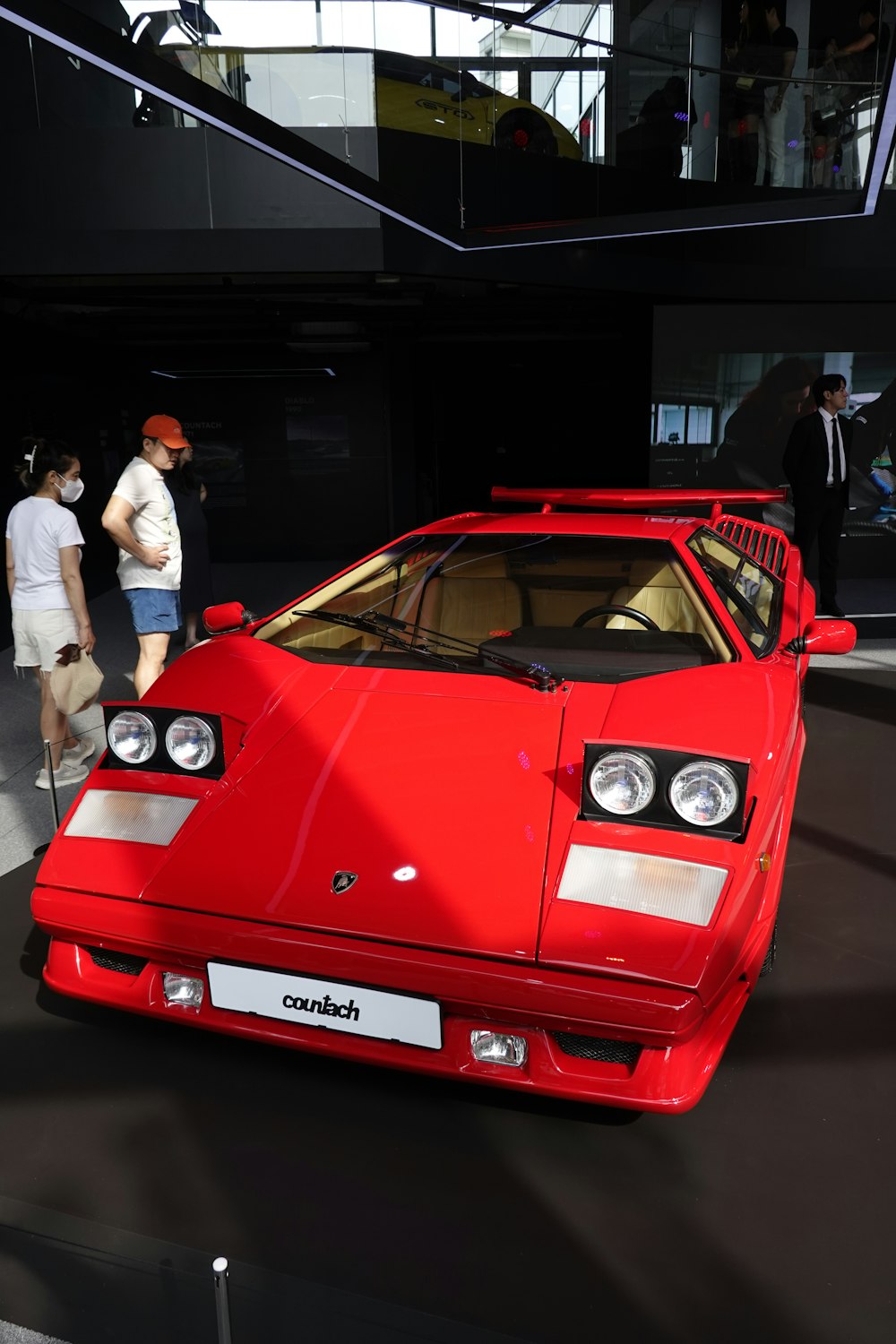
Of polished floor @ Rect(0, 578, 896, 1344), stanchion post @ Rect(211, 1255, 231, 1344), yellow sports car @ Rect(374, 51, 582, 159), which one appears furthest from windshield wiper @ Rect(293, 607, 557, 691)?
yellow sports car @ Rect(374, 51, 582, 159)

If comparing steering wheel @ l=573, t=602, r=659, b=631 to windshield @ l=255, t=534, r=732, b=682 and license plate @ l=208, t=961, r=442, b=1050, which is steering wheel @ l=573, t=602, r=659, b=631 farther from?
license plate @ l=208, t=961, r=442, b=1050

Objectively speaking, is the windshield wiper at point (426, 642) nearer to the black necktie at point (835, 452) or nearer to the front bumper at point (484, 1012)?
the front bumper at point (484, 1012)

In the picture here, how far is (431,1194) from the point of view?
1780mm

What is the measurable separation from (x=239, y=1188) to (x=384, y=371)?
963cm

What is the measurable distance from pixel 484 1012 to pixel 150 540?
317 centimetres

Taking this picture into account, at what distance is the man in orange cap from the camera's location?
4191 millimetres

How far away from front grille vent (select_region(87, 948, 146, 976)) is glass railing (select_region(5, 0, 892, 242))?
3732mm

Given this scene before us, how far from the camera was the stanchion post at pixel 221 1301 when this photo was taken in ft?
4.69

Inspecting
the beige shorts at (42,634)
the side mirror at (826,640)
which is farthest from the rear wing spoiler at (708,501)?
the beige shorts at (42,634)

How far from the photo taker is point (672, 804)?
6.52 feet

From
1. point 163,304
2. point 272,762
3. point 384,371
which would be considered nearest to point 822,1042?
point 272,762

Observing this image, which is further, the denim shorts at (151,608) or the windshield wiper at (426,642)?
the denim shorts at (151,608)

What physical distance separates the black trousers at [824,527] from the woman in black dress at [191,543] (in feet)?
13.9

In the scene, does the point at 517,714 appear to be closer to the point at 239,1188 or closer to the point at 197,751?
the point at 197,751
